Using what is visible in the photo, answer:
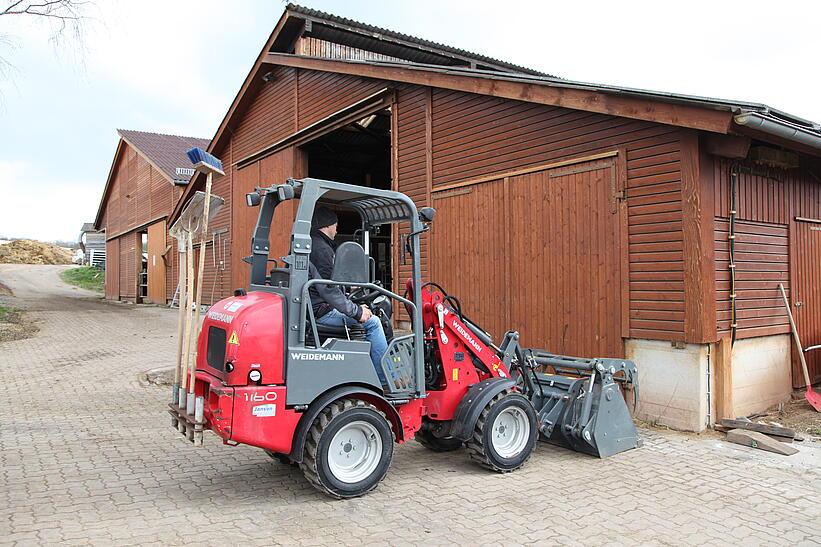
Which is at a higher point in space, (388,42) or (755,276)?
(388,42)

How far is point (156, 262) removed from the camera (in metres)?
25.9

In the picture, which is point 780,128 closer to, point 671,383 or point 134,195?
point 671,383

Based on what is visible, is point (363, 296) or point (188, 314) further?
point (363, 296)

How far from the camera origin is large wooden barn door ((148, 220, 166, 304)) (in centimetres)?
2514

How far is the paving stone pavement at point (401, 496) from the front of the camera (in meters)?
3.96

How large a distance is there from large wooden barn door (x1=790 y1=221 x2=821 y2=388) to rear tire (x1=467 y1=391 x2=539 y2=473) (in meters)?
4.50

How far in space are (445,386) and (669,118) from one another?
3.59 m

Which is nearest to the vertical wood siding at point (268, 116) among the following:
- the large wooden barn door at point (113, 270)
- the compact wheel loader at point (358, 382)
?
the compact wheel loader at point (358, 382)

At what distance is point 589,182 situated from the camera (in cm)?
746

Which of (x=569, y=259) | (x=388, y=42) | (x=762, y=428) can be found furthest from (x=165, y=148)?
(x=762, y=428)

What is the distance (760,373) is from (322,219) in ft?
18.3

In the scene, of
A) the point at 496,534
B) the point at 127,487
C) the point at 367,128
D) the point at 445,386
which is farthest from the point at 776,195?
the point at 367,128

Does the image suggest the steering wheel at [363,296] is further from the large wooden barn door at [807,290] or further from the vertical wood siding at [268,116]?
the vertical wood siding at [268,116]

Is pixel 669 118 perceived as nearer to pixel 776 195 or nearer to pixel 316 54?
pixel 776 195
